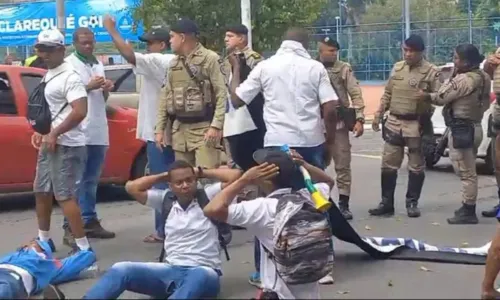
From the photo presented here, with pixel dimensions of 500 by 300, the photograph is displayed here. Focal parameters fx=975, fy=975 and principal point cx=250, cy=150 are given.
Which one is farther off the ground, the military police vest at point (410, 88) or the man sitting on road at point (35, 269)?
the military police vest at point (410, 88)

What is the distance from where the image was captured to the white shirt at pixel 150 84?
8.45 metres

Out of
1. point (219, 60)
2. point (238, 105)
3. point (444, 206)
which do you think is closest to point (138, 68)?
point (219, 60)

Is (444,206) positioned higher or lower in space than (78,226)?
lower

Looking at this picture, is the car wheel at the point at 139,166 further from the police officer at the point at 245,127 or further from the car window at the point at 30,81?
the police officer at the point at 245,127

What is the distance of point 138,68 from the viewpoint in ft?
27.7

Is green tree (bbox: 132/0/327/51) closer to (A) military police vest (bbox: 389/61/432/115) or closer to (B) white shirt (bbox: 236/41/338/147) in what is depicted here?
(A) military police vest (bbox: 389/61/432/115)

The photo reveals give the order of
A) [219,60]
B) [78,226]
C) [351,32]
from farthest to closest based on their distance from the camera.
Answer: [351,32], [219,60], [78,226]

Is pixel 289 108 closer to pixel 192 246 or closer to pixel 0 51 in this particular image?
pixel 192 246

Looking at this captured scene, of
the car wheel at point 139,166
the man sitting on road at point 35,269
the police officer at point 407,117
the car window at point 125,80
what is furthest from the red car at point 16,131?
the police officer at point 407,117

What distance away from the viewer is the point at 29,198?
11.8 meters

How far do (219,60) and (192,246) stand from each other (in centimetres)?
243

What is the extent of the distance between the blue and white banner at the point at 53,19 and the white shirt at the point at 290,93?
1755 centimetres

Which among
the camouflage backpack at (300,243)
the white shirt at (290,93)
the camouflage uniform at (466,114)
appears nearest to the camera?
the camouflage backpack at (300,243)

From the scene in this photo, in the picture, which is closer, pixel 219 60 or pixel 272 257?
pixel 272 257
